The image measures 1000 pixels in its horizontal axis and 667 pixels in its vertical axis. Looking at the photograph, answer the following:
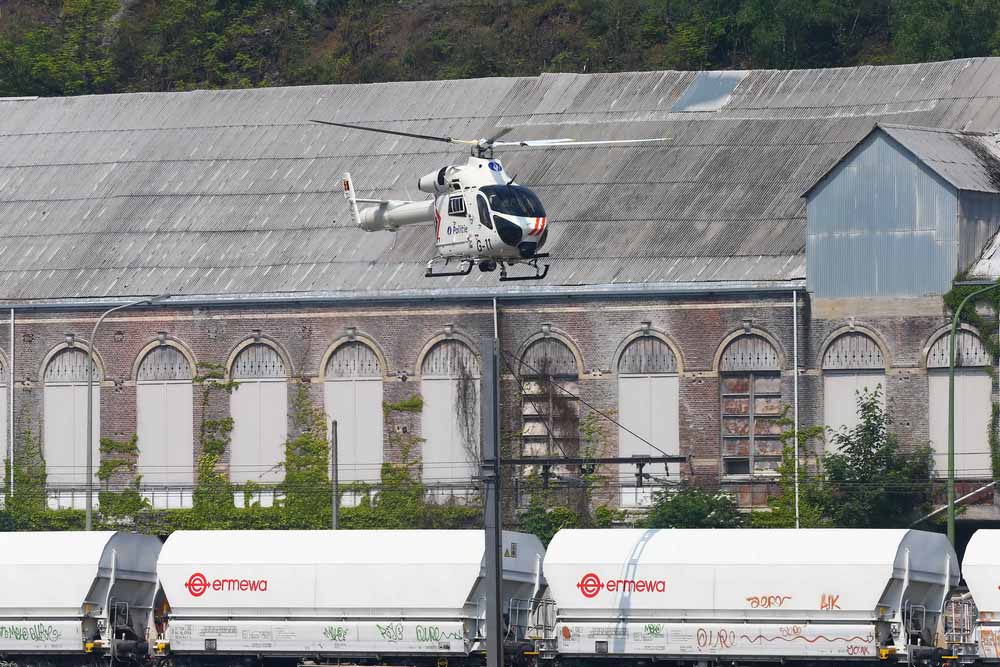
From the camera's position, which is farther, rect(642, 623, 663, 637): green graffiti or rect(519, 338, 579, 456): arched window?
rect(519, 338, 579, 456): arched window

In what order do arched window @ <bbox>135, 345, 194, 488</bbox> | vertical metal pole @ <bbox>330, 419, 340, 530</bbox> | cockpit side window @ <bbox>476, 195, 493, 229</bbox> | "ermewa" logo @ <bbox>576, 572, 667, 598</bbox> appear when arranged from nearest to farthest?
"ermewa" logo @ <bbox>576, 572, 667, 598</bbox> → cockpit side window @ <bbox>476, 195, 493, 229</bbox> → vertical metal pole @ <bbox>330, 419, 340, 530</bbox> → arched window @ <bbox>135, 345, 194, 488</bbox>

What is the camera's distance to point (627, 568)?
4959 centimetres

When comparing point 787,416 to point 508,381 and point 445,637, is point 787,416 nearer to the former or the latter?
point 508,381

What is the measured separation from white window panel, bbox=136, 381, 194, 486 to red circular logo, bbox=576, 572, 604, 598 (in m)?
28.9

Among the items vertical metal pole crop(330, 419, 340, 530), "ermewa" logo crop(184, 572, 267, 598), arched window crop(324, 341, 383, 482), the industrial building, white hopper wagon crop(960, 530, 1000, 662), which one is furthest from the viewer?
arched window crop(324, 341, 383, 482)

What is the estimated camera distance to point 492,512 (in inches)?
1837

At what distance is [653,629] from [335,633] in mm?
7396

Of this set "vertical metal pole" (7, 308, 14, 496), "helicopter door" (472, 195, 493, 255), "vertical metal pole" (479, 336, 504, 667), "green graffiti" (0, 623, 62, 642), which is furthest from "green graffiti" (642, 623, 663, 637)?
"vertical metal pole" (7, 308, 14, 496)

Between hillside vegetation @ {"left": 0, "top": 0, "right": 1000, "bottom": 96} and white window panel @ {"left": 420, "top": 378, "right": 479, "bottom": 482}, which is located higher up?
hillside vegetation @ {"left": 0, "top": 0, "right": 1000, "bottom": 96}

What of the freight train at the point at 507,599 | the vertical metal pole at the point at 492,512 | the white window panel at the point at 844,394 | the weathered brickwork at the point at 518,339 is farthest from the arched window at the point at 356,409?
the vertical metal pole at the point at 492,512

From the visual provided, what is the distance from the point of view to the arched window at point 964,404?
66.9 m

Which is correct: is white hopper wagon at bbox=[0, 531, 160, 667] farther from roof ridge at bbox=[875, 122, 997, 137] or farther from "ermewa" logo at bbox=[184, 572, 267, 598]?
roof ridge at bbox=[875, 122, 997, 137]

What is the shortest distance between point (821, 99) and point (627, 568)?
3400 centimetres

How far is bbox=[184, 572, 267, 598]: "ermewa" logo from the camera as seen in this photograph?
51.5 metres
